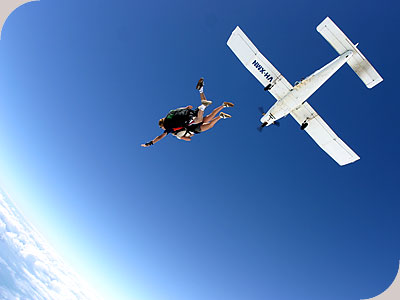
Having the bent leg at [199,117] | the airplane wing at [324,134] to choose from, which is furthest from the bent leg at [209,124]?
the airplane wing at [324,134]

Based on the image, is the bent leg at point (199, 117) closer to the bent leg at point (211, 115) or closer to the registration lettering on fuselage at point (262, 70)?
the bent leg at point (211, 115)

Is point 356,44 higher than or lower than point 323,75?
higher

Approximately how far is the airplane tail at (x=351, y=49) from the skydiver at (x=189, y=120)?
911cm

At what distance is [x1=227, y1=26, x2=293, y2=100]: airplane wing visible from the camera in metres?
13.1

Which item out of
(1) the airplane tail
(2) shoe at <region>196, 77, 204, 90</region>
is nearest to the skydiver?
(2) shoe at <region>196, 77, 204, 90</region>

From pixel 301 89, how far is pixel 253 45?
4008 mm

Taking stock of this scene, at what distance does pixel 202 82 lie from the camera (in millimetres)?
5320

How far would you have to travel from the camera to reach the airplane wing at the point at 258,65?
13.1m

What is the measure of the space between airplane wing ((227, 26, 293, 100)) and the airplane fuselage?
0.65 m

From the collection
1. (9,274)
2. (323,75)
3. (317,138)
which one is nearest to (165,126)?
(323,75)

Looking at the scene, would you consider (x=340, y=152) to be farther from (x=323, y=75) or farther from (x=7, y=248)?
(x=7, y=248)

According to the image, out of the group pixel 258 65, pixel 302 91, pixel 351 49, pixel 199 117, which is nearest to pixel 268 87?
pixel 258 65

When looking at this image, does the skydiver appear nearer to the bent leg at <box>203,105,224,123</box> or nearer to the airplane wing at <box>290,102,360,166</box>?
the bent leg at <box>203,105,224,123</box>

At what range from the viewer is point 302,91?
469 inches
